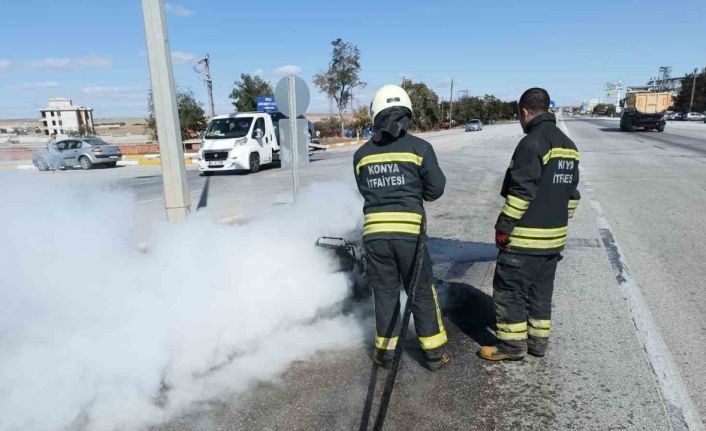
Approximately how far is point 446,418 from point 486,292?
6.65 feet

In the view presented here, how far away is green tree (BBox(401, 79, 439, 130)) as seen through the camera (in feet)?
207

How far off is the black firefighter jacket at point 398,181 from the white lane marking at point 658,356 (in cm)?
176

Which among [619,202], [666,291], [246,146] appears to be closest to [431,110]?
[246,146]

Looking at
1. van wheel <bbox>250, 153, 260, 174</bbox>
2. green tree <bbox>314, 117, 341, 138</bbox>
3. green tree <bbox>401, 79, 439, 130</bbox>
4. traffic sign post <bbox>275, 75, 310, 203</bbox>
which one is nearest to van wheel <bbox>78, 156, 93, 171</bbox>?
van wheel <bbox>250, 153, 260, 174</bbox>

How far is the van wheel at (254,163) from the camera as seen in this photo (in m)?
15.8

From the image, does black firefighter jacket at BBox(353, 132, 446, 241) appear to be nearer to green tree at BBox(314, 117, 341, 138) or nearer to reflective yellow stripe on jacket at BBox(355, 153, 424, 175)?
reflective yellow stripe on jacket at BBox(355, 153, 424, 175)

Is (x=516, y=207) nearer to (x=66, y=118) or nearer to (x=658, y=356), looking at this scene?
(x=658, y=356)

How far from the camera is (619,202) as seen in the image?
29.1 feet

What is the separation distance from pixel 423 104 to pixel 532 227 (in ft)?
214

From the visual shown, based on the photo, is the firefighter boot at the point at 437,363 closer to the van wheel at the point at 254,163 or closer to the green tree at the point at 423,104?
the van wheel at the point at 254,163

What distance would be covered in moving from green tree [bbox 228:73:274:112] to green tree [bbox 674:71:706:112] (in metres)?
77.9

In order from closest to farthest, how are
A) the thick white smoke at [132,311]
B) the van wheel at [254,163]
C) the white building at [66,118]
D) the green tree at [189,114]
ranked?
the thick white smoke at [132,311], the van wheel at [254,163], the green tree at [189,114], the white building at [66,118]

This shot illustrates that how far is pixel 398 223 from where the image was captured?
9.88 ft

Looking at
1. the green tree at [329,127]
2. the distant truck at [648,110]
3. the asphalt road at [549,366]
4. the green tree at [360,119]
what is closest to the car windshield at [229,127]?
the asphalt road at [549,366]
